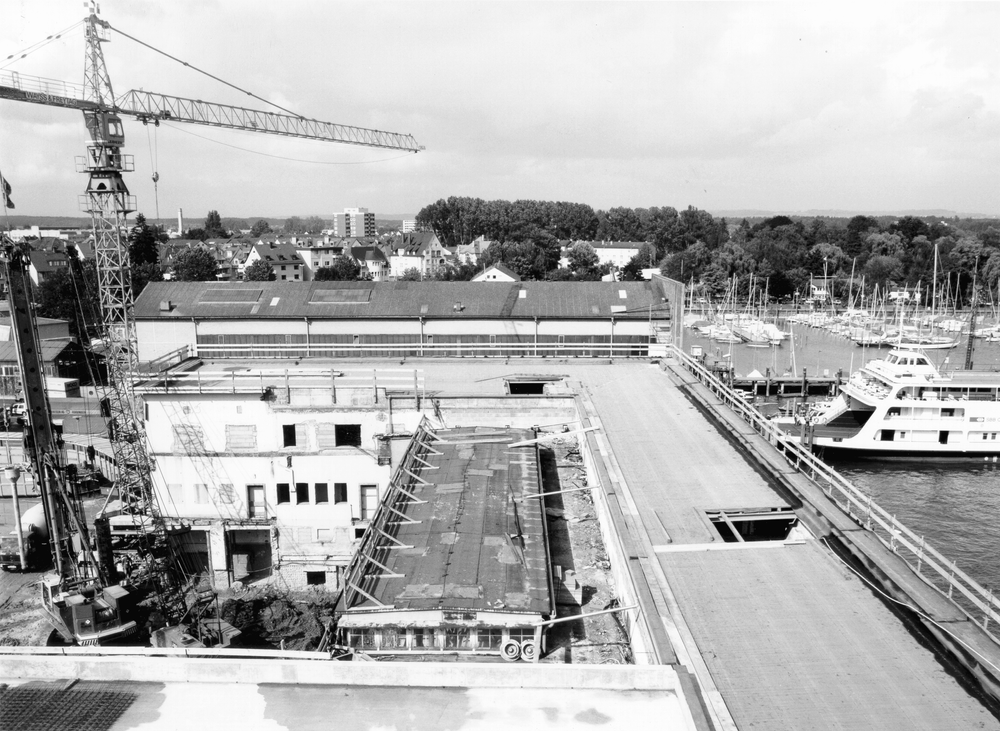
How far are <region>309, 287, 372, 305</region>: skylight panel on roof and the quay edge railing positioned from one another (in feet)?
63.8

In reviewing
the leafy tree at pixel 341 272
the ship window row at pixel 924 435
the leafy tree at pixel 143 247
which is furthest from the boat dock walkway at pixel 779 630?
the leafy tree at pixel 143 247

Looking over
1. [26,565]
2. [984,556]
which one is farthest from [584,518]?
[26,565]

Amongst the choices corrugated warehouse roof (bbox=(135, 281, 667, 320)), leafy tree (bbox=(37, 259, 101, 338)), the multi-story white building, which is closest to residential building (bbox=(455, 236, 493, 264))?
leafy tree (bbox=(37, 259, 101, 338))

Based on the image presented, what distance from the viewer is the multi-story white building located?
1123 inches

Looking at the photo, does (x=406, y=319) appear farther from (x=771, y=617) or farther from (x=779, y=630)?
(x=779, y=630)

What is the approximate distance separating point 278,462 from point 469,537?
14.6m

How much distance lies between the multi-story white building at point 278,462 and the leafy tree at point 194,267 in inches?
3654

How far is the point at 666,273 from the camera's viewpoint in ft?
451

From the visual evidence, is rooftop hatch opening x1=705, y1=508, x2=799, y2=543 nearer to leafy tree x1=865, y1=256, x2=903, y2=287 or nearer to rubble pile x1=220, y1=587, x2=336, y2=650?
rubble pile x1=220, y1=587, x2=336, y2=650

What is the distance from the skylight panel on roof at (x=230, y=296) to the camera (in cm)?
4591

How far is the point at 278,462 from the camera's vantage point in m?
29.0

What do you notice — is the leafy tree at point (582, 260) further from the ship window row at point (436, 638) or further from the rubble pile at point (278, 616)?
the ship window row at point (436, 638)

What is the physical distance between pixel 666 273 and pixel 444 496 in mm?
124035

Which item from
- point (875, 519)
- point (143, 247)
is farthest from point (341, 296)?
point (143, 247)
